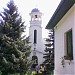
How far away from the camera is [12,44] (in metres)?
25.3

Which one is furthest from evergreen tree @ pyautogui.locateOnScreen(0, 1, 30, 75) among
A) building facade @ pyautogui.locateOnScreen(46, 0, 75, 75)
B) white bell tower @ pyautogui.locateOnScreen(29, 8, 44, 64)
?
white bell tower @ pyautogui.locateOnScreen(29, 8, 44, 64)

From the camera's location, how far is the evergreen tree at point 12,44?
2480 centimetres

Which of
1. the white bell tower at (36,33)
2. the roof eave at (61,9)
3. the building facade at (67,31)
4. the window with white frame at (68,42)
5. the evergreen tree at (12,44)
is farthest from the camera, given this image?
the white bell tower at (36,33)

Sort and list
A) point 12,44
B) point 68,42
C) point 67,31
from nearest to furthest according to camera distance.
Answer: point 67,31 < point 68,42 < point 12,44

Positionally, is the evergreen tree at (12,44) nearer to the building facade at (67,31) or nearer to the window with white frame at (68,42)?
the building facade at (67,31)

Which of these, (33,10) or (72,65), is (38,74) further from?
(72,65)

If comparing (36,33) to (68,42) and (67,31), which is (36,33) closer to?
(68,42)

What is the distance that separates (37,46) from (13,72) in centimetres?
1904

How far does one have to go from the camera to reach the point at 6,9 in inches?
1051

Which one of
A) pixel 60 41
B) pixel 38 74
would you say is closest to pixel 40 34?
pixel 38 74

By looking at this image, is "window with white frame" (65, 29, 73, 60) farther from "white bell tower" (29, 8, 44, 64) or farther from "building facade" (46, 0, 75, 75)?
"white bell tower" (29, 8, 44, 64)

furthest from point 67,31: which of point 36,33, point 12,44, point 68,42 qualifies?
point 36,33

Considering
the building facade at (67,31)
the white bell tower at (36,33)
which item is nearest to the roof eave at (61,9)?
the building facade at (67,31)

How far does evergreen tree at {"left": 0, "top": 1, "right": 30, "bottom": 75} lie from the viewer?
24797 mm
